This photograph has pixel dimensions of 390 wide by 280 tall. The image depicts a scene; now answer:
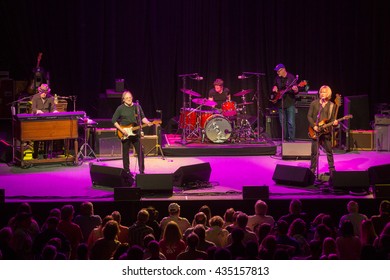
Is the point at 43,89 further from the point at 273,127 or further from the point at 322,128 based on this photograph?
the point at 273,127

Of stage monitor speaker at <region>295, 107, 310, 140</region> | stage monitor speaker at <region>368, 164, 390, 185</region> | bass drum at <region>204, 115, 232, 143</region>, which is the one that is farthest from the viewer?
stage monitor speaker at <region>295, 107, 310, 140</region>

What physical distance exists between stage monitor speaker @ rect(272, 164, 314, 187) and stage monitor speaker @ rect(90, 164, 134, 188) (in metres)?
2.94

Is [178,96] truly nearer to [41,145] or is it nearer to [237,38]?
[237,38]

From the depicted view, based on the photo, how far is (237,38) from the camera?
21.0 meters

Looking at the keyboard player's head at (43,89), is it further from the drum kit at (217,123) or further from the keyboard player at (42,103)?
the drum kit at (217,123)

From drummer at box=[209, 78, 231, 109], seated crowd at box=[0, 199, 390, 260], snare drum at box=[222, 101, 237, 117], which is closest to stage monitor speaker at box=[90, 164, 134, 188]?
seated crowd at box=[0, 199, 390, 260]

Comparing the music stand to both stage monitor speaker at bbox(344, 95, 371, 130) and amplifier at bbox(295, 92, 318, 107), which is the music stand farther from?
stage monitor speaker at bbox(344, 95, 371, 130)

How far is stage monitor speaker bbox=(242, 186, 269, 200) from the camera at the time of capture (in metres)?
12.4

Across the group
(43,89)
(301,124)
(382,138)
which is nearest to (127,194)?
(43,89)

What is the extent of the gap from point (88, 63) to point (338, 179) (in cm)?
958

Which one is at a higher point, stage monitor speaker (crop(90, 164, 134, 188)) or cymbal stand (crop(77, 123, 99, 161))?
cymbal stand (crop(77, 123, 99, 161))

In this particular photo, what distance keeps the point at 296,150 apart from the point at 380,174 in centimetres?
394

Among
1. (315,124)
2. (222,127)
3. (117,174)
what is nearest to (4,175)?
(117,174)

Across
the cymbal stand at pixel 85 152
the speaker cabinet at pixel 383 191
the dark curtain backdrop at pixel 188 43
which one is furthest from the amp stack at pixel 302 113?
the speaker cabinet at pixel 383 191
